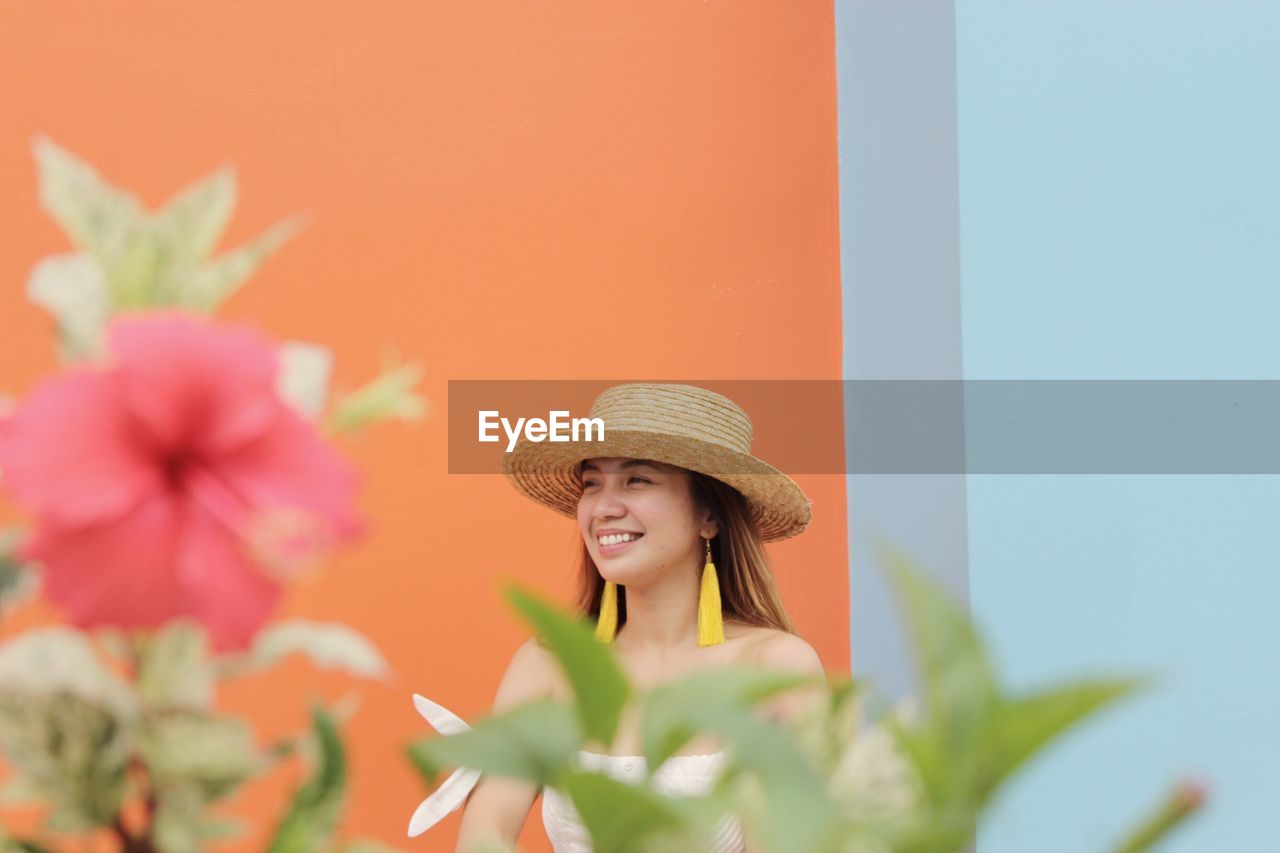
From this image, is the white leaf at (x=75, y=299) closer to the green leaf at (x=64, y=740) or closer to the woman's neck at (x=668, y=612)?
the green leaf at (x=64, y=740)

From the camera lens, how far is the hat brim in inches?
88.0

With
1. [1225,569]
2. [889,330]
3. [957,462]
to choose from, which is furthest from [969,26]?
[1225,569]

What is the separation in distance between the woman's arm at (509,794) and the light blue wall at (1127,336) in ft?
2.14

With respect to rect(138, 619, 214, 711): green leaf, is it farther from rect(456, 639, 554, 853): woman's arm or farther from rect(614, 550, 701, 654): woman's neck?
rect(614, 550, 701, 654): woman's neck

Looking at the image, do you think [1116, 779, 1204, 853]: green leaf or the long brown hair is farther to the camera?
the long brown hair

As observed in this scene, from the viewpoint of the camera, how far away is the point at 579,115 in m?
2.50

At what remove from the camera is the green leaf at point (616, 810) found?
336mm

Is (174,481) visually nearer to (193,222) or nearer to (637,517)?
(193,222)

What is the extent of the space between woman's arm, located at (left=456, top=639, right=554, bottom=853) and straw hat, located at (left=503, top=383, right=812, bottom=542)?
29 centimetres

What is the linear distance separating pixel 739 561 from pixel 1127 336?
65cm

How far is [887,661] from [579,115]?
1.02 metres

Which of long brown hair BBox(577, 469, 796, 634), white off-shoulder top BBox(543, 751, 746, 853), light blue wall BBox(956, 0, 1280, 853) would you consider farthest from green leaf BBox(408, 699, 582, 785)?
long brown hair BBox(577, 469, 796, 634)

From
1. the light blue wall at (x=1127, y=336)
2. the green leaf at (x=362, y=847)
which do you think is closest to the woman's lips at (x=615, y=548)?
the light blue wall at (x=1127, y=336)

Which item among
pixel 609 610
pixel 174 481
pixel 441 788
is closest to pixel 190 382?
pixel 174 481
